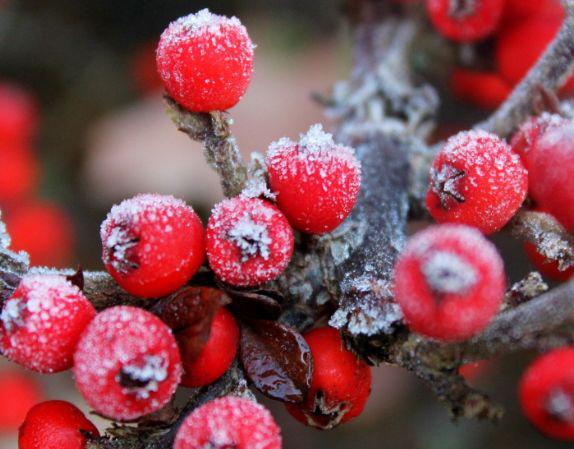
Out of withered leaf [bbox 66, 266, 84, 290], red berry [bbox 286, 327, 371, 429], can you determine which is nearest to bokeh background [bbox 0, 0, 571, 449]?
red berry [bbox 286, 327, 371, 429]

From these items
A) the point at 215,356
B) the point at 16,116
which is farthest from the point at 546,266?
the point at 16,116

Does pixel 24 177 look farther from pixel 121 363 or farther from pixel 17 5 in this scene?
pixel 121 363

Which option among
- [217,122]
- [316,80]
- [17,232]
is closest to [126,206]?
[217,122]

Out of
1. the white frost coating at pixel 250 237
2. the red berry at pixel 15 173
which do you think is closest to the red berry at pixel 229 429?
the white frost coating at pixel 250 237

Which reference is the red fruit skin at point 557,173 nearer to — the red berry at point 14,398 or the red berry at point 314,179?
the red berry at point 314,179

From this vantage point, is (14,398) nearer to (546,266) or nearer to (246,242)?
(246,242)
